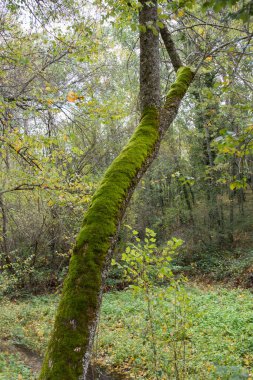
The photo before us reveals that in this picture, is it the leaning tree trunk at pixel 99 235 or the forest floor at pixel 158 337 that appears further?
the forest floor at pixel 158 337

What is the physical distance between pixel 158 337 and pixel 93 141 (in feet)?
27.4

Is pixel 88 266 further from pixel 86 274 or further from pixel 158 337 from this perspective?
pixel 158 337

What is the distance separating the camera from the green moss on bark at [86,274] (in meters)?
A: 1.58

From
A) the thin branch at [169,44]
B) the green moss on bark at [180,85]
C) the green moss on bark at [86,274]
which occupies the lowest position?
the green moss on bark at [86,274]

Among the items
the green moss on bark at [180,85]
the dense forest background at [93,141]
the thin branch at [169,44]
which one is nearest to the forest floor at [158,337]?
the dense forest background at [93,141]

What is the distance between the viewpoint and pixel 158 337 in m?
6.07

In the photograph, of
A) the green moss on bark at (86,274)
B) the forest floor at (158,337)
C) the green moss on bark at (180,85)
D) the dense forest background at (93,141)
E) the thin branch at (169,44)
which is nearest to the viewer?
the green moss on bark at (86,274)

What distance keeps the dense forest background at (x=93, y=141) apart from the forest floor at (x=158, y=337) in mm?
1586

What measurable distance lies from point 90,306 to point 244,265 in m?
12.2

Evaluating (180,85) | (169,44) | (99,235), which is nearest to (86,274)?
(99,235)

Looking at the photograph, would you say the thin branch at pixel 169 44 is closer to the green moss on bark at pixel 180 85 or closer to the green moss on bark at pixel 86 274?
the green moss on bark at pixel 180 85

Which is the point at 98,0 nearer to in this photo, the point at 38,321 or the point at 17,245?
the point at 38,321

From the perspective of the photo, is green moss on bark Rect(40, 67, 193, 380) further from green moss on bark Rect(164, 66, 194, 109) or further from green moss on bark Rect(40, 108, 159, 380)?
green moss on bark Rect(164, 66, 194, 109)

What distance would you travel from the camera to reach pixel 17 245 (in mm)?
12883
